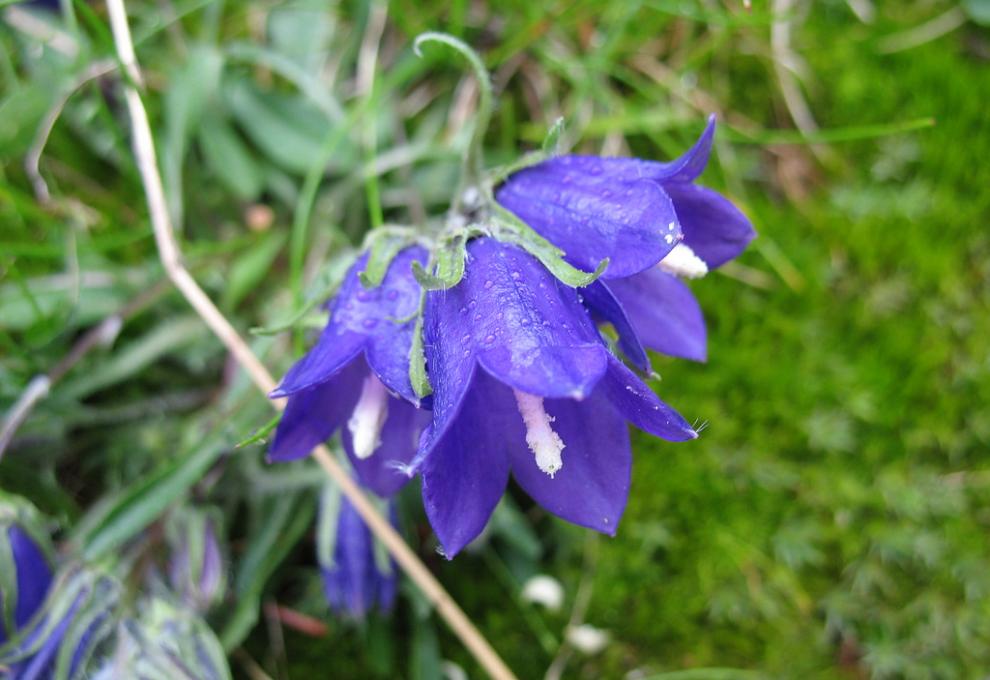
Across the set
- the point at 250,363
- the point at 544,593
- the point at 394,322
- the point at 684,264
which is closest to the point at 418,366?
the point at 394,322

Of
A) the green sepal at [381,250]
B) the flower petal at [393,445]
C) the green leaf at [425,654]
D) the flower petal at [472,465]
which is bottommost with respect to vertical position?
the green leaf at [425,654]

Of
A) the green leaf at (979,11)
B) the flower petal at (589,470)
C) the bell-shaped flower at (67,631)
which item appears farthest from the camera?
the green leaf at (979,11)

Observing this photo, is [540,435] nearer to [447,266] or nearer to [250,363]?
[447,266]

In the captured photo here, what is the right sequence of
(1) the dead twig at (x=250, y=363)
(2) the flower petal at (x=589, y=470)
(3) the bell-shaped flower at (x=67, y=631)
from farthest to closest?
1. (1) the dead twig at (x=250, y=363)
2. (3) the bell-shaped flower at (x=67, y=631)
3. (2) the flower petal at (x=589, y=470)

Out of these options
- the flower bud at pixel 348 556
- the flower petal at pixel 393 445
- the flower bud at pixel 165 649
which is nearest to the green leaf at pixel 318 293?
the flower petal at pixel 393 445

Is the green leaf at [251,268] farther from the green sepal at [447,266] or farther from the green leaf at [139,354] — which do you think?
the green sepal at [447,266]

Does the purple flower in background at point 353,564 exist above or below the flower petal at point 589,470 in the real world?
below
